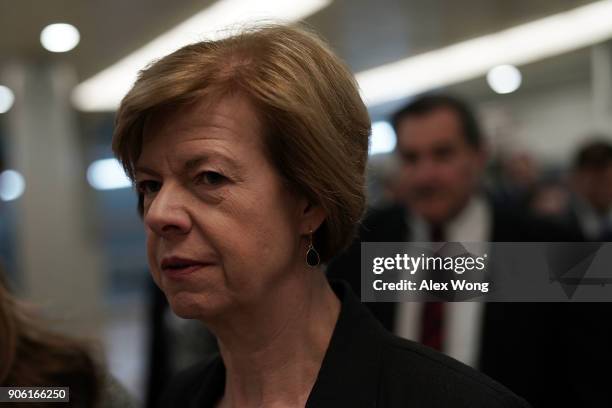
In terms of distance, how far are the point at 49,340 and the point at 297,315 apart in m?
0.62

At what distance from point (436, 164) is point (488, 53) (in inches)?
8.4

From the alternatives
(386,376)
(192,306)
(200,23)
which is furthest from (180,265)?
(200,23)

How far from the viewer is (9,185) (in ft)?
6.23

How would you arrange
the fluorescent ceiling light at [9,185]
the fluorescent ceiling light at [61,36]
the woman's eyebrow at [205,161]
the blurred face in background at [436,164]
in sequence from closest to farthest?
1. the woman's eyebrow at [205,161]
2. the blurred face in background at [436,164]
3. the fluorescent ceiling light at [61,36]
4. the fluorescent ceiling light at [9,185]

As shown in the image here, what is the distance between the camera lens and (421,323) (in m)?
1.14

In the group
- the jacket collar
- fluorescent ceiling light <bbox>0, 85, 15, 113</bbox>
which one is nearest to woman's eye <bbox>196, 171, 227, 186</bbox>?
the jacket collar

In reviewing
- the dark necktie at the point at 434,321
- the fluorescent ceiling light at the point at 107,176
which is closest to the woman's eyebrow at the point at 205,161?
the dark necktie at the point at 434,321

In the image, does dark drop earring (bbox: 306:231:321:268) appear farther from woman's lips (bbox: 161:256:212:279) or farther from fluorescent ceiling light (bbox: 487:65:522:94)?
fluorescent ceiling light (bbox: 487:65:522:94)

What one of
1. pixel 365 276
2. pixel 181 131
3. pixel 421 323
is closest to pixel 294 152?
pixel 181 131

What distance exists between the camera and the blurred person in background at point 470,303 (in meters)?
1.07

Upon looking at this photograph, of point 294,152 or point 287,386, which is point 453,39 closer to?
point 294,152

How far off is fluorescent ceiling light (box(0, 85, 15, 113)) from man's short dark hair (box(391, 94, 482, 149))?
922mm

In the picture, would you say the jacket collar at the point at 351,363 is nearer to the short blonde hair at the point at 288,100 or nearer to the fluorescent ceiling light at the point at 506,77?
the short blonde hair at the point at 288,100

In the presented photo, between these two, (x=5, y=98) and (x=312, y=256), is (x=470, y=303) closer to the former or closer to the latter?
(x=312, y=256)
